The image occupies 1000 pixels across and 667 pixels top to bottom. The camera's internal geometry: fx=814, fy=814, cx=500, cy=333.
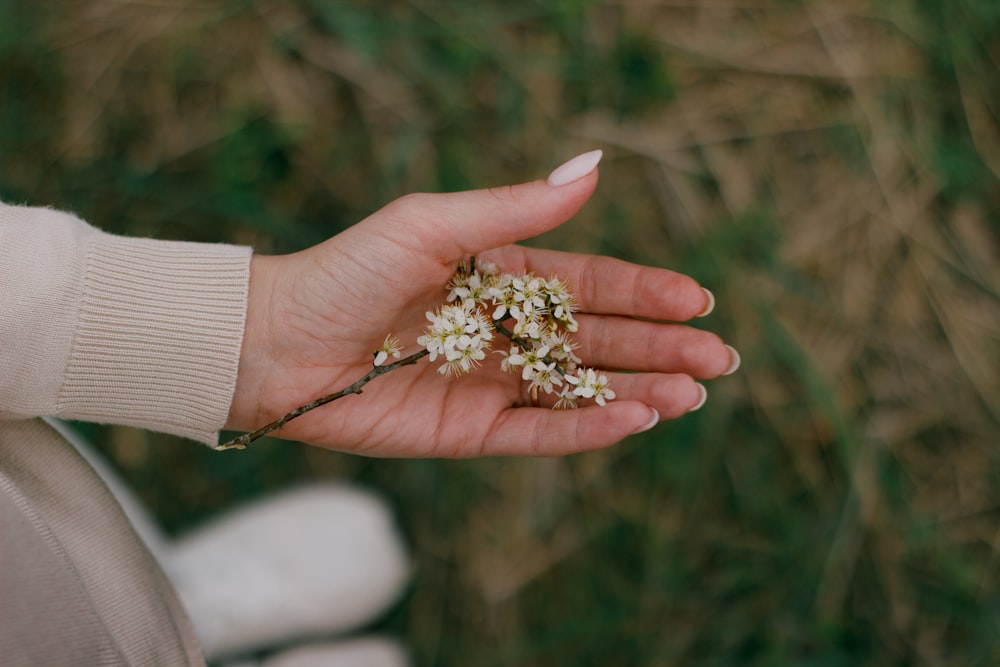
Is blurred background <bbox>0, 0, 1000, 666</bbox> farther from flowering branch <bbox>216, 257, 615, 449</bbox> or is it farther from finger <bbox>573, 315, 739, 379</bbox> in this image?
flowering branch <bbox>216, 257, 615, 449</bbox>

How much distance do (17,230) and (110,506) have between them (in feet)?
1.46

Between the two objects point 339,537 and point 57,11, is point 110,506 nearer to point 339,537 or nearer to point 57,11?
point 339,537

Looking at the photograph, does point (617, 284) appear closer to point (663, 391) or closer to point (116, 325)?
point (663, 391)

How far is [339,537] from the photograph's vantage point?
1.80 metres

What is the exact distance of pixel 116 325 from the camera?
1.23 meters

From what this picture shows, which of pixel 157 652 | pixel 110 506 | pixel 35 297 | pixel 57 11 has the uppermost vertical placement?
pixel 57 11

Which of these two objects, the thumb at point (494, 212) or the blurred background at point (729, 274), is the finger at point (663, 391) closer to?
the thumb at point (494, 212)

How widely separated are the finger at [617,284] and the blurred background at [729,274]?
17.3 inches

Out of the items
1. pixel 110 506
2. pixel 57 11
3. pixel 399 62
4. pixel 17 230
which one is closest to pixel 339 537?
pixel 110 506

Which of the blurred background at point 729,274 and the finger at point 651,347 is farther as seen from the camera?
the blurred background at point 729,274

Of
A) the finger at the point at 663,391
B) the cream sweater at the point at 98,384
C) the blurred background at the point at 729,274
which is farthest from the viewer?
the blurred background at the point at 729,274

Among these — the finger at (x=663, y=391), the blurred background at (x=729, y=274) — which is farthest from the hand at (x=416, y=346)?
the blurred background at (x=729, y=274)

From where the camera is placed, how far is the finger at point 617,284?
1.30 meters

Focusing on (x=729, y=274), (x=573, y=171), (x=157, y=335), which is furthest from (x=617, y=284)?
(x=157, y=335)
